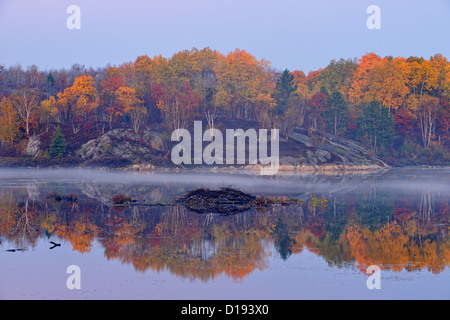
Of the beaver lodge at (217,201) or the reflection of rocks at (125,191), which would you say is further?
the reflection of rocks at (125,191)

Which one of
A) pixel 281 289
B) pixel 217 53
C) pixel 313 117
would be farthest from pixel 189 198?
pixel 217 53

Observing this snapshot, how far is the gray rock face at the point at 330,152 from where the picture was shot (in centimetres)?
8094

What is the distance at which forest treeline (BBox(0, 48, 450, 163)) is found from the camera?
90.9 m

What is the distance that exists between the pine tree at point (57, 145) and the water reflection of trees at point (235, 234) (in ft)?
151

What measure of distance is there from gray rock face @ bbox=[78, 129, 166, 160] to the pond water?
4369 centimetres

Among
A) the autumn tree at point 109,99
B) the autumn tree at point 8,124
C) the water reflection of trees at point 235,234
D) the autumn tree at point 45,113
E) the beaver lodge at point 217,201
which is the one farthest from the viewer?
the autumn tree at point 109,99

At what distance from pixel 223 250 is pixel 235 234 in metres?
3.41

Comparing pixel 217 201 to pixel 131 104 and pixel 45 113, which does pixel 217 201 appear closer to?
pixel 131 104

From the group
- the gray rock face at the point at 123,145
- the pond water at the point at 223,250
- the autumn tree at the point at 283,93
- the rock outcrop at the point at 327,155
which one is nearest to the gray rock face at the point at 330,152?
the rock outcrop at the point at 327,155

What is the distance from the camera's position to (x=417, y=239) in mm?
22594

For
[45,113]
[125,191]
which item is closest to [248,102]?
[45,113]

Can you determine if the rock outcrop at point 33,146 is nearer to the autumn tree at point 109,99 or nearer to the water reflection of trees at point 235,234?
the autumn tree at point 109,99
